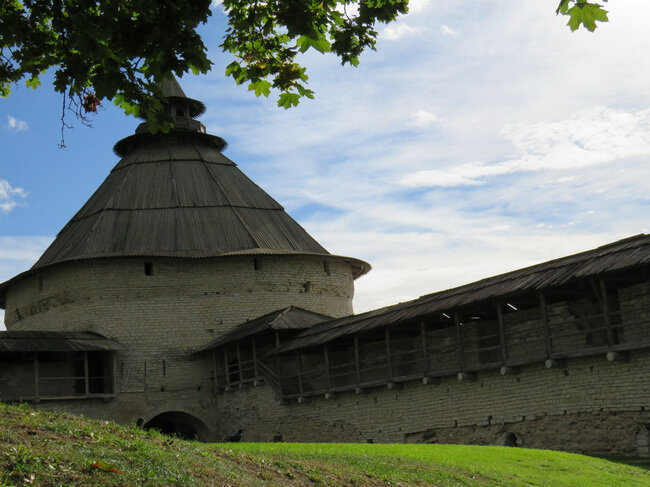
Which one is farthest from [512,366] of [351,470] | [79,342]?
[79,342]

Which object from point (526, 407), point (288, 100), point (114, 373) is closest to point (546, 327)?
point (526, 407)

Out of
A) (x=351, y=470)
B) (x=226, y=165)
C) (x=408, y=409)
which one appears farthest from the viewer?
(x=226, y=165)

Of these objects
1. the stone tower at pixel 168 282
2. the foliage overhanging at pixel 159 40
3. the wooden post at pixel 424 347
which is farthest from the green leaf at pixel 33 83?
the stone tower at pixel 168 282

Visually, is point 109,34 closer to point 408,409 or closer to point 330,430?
point 408,409

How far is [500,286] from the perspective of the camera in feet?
60.5

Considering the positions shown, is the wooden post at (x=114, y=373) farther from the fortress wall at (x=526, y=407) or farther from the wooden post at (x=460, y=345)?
the wooden post at (x=460, y=345)

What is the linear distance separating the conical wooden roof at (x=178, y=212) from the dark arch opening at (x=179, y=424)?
5447mm

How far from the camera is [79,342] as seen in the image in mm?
26875

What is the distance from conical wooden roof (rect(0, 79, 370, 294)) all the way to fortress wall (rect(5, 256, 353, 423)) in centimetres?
63

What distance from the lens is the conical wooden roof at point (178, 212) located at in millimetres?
29766

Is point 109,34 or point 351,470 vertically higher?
point 109,34

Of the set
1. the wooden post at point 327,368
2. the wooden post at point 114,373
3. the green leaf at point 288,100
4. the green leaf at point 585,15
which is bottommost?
the wooden post at point 327,368

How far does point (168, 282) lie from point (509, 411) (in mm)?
13963

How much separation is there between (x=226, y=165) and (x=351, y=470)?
25088 mm
